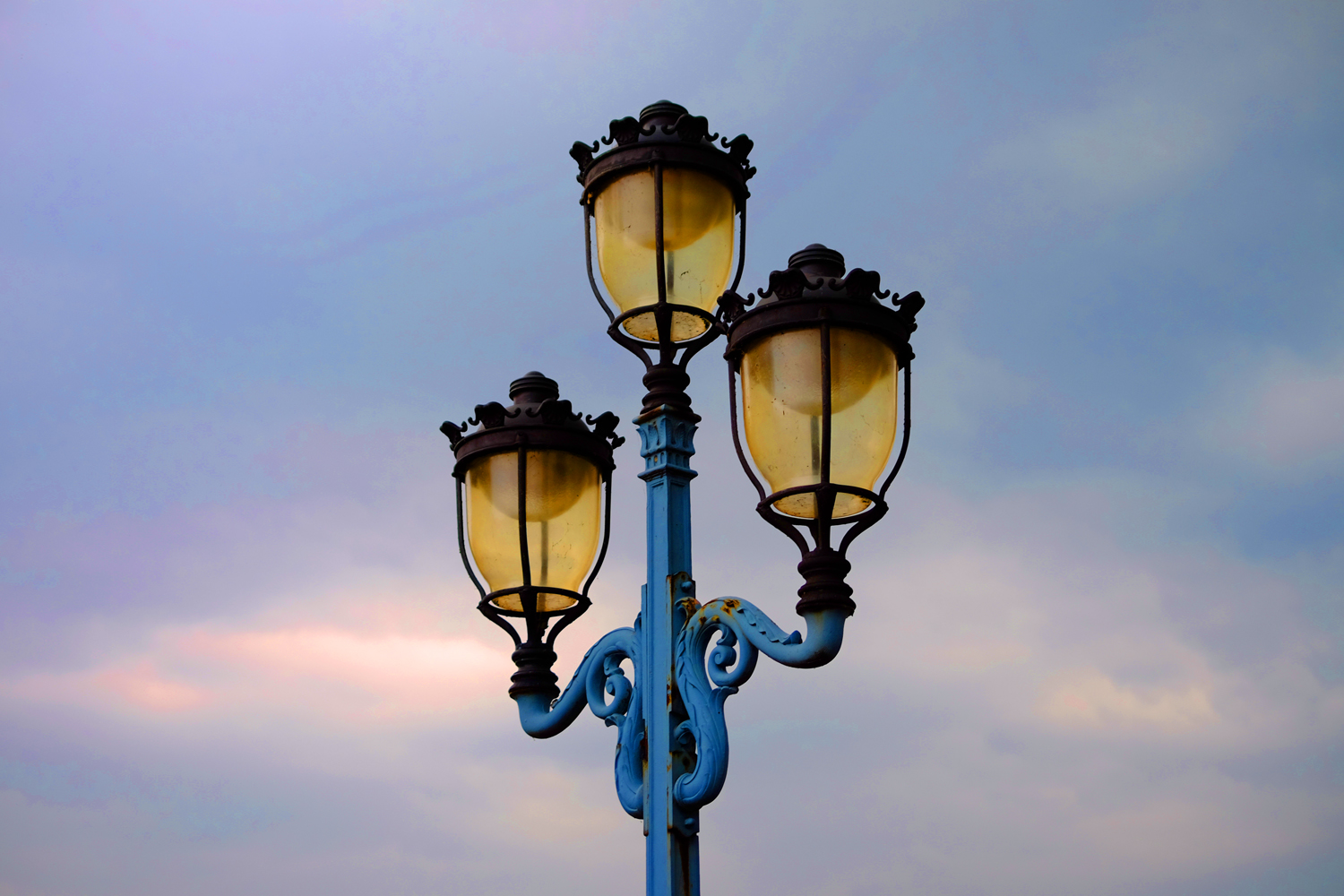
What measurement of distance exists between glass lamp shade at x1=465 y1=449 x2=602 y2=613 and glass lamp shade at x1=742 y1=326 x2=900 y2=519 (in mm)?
1140

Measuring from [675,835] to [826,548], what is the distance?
100 centimetres

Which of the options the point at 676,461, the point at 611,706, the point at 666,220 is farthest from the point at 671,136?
the point at 611,706

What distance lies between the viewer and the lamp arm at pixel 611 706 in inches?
186

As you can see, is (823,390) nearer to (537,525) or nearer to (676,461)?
(676,461)

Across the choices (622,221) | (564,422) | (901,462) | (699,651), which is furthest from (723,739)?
(622,221)

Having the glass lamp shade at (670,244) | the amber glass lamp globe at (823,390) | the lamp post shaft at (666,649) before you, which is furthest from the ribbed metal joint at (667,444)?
the amber glass lamp globe at (823,390)

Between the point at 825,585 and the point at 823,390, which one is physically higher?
the point at 823,390

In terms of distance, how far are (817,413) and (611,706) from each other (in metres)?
1.30

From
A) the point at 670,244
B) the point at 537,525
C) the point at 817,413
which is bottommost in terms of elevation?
the point at 817,413

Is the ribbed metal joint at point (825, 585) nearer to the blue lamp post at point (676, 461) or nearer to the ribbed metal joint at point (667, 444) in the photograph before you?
the blue lamp post at point (676, 461)

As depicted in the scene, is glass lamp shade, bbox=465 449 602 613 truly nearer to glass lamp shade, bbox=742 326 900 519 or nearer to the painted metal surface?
the painted metal surface

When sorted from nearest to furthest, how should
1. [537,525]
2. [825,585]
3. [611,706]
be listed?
[825,585] → [611,706] → [537,525]

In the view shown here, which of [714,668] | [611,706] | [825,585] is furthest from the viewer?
[611,706]

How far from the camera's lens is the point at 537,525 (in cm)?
523
